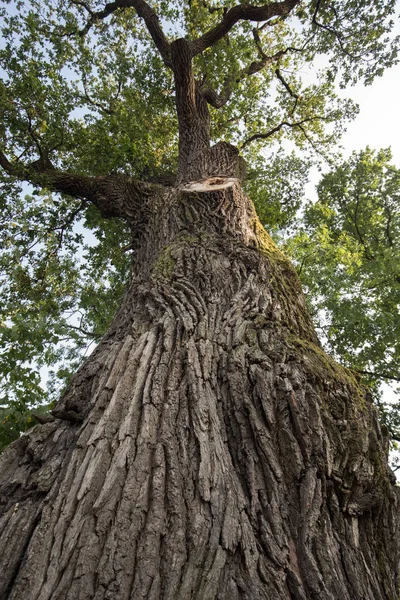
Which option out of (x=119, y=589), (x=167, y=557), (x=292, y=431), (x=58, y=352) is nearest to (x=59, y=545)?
(x=119, y=589)

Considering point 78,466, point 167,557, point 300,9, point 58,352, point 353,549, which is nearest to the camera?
point 167,557

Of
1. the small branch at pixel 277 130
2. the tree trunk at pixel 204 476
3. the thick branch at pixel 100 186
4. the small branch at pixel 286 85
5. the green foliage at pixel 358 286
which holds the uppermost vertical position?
the small branch at pixel 286 85

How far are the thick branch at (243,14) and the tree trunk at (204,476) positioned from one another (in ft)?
23.4

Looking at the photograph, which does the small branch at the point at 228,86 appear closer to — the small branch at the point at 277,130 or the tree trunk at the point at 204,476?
the small branch at the point at 277,130

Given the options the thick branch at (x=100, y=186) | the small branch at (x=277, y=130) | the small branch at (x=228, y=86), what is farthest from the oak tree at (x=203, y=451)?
the small branch at (x=277, y=130)

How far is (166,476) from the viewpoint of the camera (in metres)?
1.61

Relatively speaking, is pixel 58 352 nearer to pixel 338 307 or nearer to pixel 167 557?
pixel 338 307

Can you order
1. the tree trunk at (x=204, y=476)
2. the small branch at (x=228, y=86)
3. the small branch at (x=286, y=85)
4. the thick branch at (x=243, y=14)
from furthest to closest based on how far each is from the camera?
the small branch at (x=286, y=85), the small branch at (x=228, y=86), the thick branch at (x=243, y=14), the tree trunk at (x=204, y=476)

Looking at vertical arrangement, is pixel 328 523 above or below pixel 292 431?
below

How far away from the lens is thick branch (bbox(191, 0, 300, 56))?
723cm

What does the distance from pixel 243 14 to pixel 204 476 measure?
892 centimetres

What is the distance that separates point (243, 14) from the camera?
289 inches

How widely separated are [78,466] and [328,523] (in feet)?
3.92

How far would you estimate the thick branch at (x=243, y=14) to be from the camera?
7234 millimetres
